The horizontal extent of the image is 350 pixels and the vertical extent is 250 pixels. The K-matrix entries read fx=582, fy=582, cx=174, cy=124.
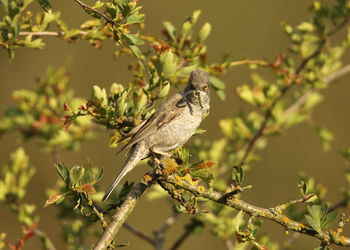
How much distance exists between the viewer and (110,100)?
331 cm

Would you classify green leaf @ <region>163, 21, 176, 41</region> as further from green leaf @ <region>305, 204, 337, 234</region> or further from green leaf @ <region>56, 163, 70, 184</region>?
green leaf @ <region>305, 204, 337, 234</region>

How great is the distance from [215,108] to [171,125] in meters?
4.61

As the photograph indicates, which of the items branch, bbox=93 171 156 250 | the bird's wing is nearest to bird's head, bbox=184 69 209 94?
the bird's wing

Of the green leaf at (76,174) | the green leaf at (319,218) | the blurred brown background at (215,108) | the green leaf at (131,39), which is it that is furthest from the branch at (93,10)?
the blurred brown background at (215,108)

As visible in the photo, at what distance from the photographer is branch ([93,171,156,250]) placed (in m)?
2.84

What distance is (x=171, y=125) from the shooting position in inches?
159

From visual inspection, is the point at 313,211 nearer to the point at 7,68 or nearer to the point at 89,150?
the point at 89,150

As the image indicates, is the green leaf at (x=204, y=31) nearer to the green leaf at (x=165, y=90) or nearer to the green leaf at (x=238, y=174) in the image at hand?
the green leaf at (x=165, y=90)

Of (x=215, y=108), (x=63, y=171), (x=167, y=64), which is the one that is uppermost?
(x=215, y=108)

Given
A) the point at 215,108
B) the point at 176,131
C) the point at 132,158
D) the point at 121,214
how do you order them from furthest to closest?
the point at 215,108
the point at 176,131
the point at 132,158
the point at 121,214

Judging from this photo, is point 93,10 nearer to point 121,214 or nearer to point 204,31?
point 121,214

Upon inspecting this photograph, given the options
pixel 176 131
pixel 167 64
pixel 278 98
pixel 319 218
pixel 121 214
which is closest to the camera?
pixel 319 218

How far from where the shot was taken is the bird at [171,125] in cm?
379

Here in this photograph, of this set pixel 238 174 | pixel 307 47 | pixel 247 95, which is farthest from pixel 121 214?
pixel 307 47
